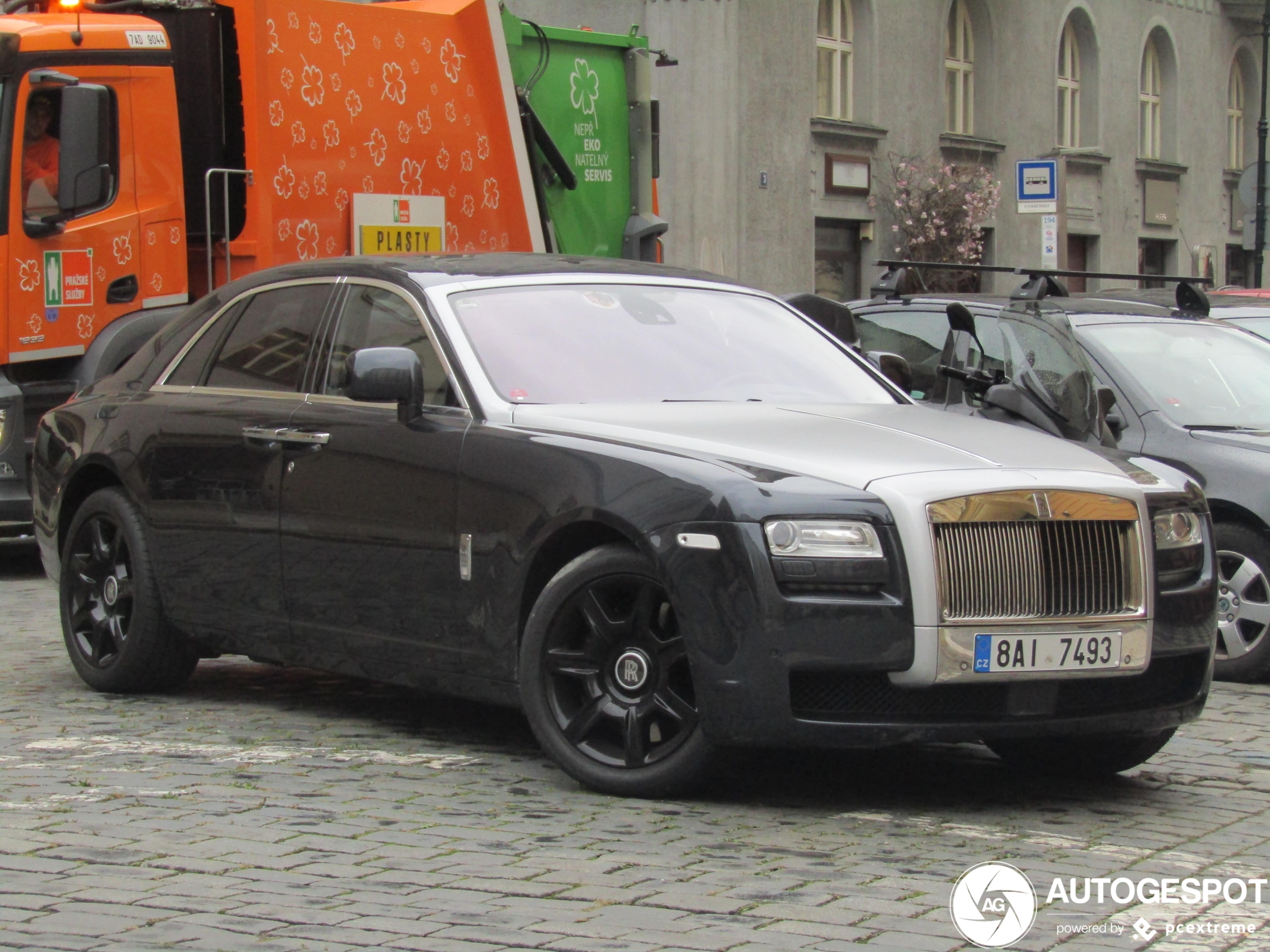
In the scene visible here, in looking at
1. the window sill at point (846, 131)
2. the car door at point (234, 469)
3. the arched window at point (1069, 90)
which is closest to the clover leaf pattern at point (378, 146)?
the car door at point (234, 469)

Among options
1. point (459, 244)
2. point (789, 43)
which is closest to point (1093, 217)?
point (789, 43)

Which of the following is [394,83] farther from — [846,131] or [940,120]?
[940,120]

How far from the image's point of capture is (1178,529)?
6078 mm

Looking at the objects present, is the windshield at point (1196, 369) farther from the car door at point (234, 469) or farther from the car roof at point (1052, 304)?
the car door at point (234, 469)

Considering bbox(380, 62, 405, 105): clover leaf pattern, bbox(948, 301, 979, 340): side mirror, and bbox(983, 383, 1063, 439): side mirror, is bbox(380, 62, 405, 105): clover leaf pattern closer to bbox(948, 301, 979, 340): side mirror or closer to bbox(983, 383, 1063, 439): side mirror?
bbox(948, 301, 979, 340): side mirror

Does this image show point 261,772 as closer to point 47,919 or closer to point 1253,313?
point 47,919

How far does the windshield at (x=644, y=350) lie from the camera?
6.61 metres

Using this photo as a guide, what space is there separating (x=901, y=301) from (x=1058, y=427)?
260 centimetres

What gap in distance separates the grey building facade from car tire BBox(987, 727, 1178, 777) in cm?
1378

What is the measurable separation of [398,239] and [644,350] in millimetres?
6365

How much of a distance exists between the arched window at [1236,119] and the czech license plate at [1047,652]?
38031 millimetres

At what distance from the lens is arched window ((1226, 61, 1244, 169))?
4184 cm

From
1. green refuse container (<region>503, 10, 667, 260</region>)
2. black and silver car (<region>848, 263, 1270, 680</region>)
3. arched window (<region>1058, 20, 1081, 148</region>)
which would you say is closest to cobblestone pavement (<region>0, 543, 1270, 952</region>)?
black and silver car (<region>848, 263, 1270, 680</region>)

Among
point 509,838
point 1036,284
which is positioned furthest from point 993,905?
point 1036,284
